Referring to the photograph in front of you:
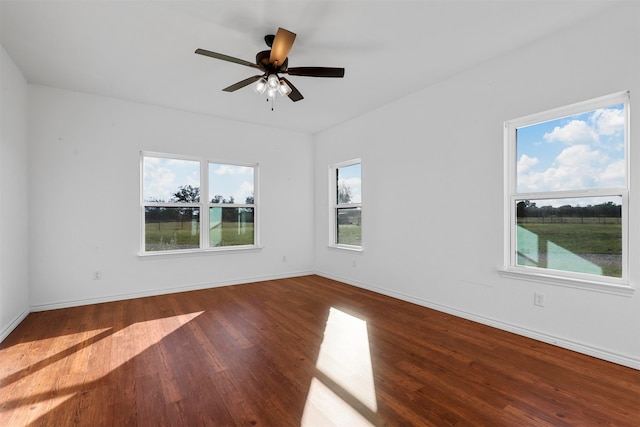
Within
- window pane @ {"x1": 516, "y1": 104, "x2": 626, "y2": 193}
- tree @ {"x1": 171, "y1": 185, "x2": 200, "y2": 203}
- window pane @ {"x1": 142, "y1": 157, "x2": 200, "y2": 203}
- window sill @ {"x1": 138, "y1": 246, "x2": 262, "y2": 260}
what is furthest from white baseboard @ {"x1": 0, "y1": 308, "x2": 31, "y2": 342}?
window pane @ {"x1": 516, "y1": 104, "x2": 626, "y2": 193}

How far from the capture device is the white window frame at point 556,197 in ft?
7.77

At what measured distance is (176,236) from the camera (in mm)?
4672

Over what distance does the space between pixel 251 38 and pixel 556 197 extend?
10.5ft

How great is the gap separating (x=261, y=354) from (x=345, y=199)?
3363mm

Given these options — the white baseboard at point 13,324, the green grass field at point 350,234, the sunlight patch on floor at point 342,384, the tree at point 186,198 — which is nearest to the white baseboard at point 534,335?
the green grass field at point 350,234

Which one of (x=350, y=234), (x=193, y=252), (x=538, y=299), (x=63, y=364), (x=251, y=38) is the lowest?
(x=63, y=364)

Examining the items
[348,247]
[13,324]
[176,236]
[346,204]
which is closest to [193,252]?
[176,236]

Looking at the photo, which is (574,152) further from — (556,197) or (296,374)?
(296,374)

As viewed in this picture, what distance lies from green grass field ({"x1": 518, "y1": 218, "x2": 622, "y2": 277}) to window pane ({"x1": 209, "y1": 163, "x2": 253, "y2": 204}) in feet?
13.6

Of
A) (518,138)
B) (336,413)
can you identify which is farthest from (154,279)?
(518,138)

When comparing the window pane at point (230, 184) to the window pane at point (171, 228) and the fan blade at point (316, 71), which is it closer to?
the window pane at point (171, 228)

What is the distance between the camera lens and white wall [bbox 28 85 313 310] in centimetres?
374

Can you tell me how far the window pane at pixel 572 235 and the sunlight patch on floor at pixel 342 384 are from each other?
1869 mm

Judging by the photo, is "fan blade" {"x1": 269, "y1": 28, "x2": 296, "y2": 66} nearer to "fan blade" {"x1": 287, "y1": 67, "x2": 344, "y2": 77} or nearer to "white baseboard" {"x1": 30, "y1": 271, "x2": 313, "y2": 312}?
"fan blade" {"x1": 287, "y1": 67, "x2": 344, "y2": 77}
